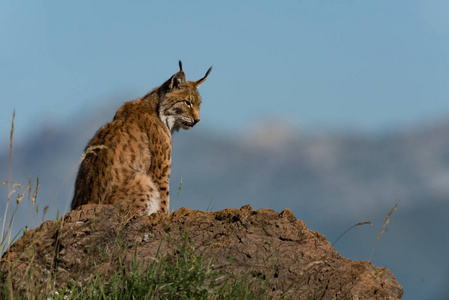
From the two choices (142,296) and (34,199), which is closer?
(142,296)

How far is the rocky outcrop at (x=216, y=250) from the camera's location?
513cm

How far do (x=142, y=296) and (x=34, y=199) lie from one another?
1347mm

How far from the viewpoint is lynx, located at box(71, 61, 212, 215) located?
7.10 m

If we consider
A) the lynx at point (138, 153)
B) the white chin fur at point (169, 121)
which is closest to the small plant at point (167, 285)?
the lynx at point (138, 153)

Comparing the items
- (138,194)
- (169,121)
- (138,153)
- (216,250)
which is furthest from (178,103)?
(216,250)

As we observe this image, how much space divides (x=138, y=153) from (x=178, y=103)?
1772 millimetres

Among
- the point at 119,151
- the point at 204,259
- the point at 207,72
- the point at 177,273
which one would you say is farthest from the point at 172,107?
the point at 177,273

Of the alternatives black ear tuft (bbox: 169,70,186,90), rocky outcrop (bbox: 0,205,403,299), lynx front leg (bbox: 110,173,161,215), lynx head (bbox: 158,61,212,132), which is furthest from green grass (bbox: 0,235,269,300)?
black ear tuft (bbox: 169,70,186,90)

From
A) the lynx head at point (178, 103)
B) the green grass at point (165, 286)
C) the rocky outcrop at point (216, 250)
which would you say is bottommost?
the green grass at point (165, 286)

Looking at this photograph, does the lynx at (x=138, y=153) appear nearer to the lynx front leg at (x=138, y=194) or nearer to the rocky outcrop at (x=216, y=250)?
the lynx front leg at (x=138, y=194)

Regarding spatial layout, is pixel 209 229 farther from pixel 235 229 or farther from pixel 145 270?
pixel 145 270

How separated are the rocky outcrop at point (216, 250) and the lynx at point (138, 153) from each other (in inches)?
29.3

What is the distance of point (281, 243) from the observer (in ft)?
18.7

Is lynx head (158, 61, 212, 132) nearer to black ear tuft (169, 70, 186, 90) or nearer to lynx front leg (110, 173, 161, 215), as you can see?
black ear tuft (169, 70, 186, 90)
